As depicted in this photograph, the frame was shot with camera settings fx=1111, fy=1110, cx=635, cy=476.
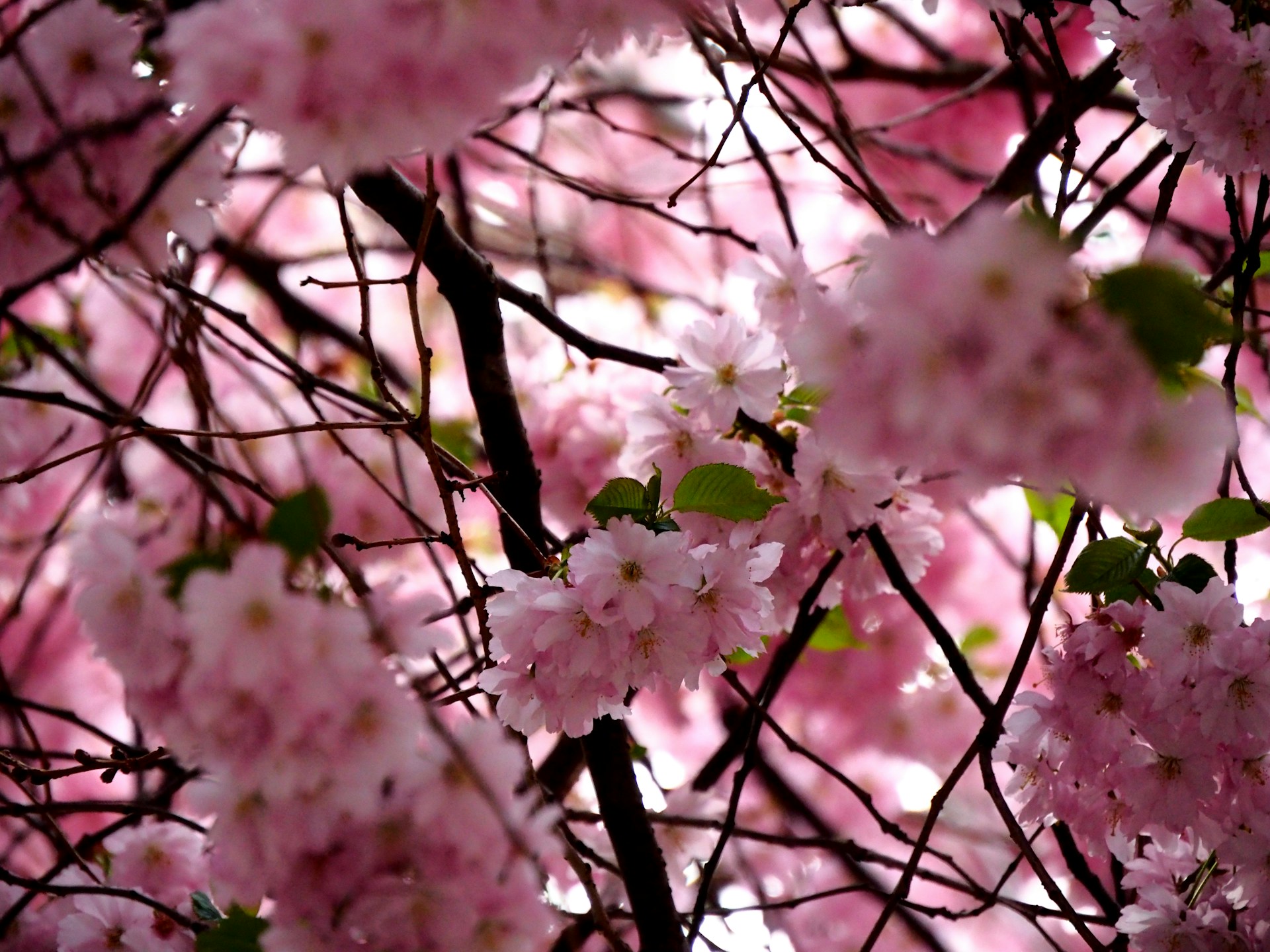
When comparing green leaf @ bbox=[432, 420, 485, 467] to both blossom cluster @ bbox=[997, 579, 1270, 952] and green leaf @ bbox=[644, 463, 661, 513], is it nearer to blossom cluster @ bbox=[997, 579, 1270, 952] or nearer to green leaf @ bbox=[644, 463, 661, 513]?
green leaf @ bbox=[644, 463, 661, 513]

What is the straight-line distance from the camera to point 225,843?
502 mm

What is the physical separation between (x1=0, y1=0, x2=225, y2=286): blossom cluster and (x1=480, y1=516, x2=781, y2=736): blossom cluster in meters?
0.30

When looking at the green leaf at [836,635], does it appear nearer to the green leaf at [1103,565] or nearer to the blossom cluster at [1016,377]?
the green leaf at [1103,565]

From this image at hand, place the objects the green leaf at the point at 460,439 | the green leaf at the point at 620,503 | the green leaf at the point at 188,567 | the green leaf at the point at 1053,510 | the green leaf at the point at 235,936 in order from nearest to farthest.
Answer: the green leaf at the point at 188,567 → the green leaf at the point at 235,936 → the green leaf at the point at 620,503 → the green leaf at the point at 1053,510 → the green leaf at the point at 460,439

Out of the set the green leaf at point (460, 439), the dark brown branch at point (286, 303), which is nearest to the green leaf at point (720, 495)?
the green leaf at point (460, 439)

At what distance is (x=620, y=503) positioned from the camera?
78 cm

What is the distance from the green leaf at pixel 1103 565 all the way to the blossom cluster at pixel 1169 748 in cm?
2

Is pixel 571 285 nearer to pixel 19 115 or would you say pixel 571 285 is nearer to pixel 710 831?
pixel 710 831

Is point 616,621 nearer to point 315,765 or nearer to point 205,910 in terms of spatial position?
point 315,765

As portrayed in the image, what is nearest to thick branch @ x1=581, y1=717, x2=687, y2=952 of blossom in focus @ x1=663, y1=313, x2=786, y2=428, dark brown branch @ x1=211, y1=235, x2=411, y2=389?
blossom in focus @ x1=663, y1=313, x2=786, y2=428

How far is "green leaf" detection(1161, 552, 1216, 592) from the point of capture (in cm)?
79

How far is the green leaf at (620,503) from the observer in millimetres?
781

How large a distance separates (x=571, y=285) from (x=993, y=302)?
1.94 m

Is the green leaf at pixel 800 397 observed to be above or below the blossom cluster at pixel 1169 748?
above
